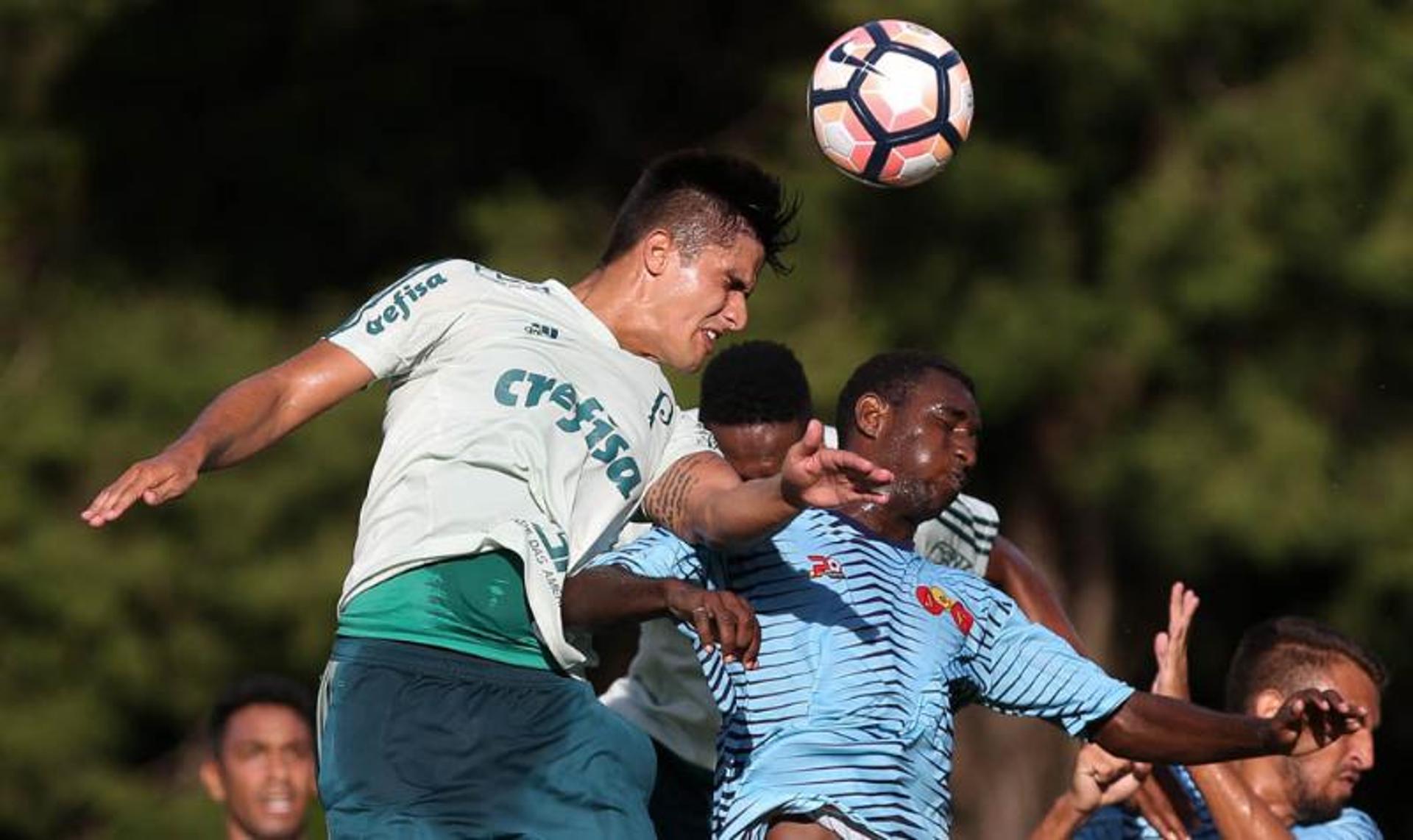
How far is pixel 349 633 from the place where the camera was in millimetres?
5457

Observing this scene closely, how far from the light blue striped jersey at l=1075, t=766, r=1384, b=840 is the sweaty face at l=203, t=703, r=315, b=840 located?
2.75m

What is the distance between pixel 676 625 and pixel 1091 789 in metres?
1.09

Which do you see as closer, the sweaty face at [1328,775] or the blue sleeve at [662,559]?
the blue sleeve at [662,559]

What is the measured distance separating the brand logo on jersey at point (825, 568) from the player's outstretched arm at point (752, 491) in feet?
0.49

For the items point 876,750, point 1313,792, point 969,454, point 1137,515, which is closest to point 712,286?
point 969,454

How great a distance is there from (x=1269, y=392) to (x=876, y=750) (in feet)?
33.1

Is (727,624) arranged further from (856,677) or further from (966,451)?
(966,451)

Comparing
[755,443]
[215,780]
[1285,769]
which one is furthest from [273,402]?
[215,780]

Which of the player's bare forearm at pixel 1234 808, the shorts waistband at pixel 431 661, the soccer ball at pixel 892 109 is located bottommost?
the shorts waistband at pixel 431 661

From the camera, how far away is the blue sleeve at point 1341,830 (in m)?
7.22

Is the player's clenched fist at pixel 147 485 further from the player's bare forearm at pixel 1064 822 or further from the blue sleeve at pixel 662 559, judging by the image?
the player's bare forearm at pixel 1064 822

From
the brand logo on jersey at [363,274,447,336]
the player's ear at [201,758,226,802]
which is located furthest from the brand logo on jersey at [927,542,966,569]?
the player's ear at [201,758,226,802]

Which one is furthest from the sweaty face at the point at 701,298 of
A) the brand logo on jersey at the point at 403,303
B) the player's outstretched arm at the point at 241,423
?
the player's outstretched arm at the point at 241,423

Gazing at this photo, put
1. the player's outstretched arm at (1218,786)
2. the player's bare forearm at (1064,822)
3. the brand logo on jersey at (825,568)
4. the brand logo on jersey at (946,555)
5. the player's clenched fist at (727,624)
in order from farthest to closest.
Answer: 1. the brand logo on jersey at (946,555)
2. the player's bare forearm at (1064,822)
3. the player's outstretched arm at (1218,786)
4. the brand logo on jersey at (825,568)
5. the player's clenched fist at (727,624)
